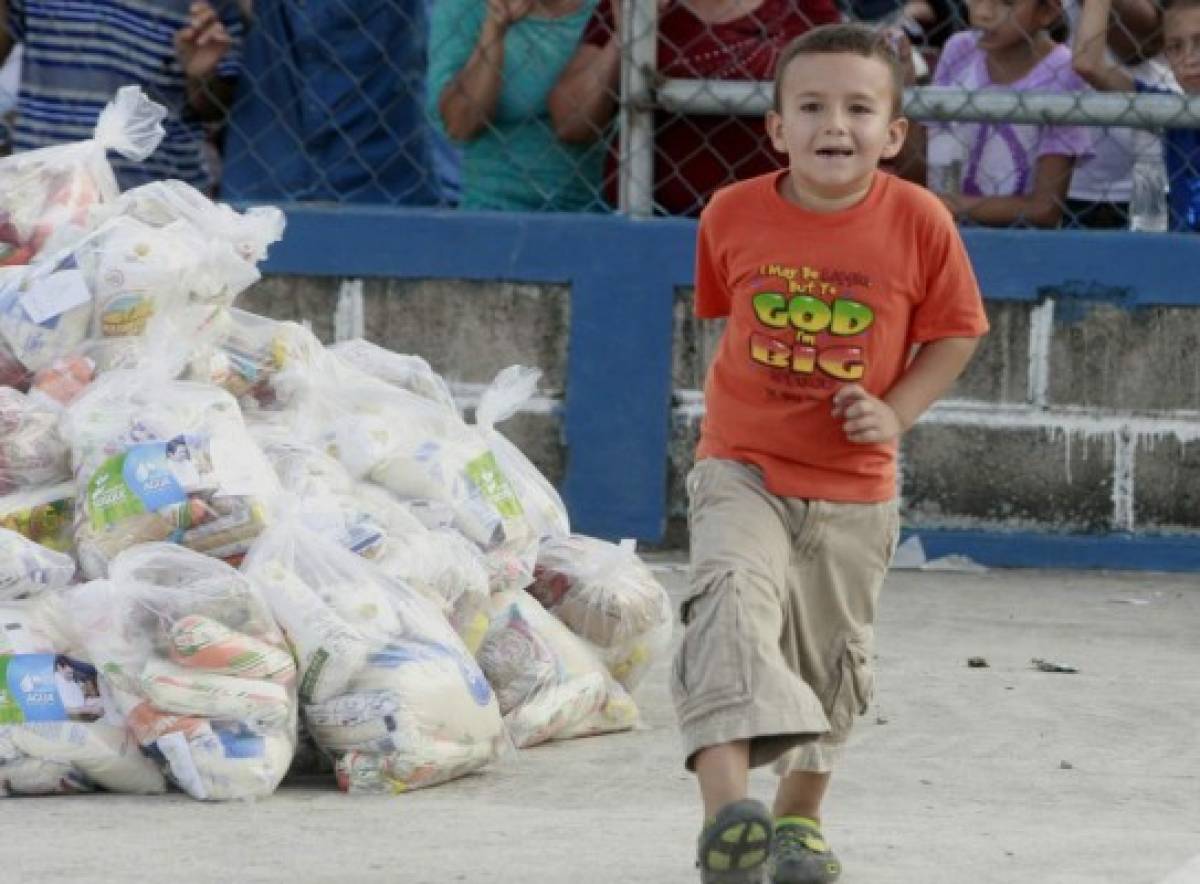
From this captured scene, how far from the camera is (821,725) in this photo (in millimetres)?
3633

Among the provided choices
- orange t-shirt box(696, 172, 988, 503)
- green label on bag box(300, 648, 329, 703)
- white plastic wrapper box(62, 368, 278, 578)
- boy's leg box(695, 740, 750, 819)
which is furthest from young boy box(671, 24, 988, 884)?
white plastic wrapper box(62, 368, 278, 578)

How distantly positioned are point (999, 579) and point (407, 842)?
3.36 m

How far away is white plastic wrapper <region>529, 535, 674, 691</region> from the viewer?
201 inches

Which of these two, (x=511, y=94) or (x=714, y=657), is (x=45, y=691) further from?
(x=511, y=94)

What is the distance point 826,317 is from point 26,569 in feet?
5.25

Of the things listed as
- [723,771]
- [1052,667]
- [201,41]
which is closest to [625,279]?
[201,41]

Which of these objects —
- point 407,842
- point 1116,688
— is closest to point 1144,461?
point 1116,688

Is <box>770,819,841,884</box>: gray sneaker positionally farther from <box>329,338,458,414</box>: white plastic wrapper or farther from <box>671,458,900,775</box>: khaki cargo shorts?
<box>329,338,458,414</box>: white plastic wrapper

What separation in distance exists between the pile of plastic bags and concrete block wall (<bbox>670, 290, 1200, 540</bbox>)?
83.2 inches

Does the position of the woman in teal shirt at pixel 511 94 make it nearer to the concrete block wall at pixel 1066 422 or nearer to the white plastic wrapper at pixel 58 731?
the concrete block wall at pixel 1066 422

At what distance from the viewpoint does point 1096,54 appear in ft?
23.2

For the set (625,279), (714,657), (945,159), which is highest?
(945,159)

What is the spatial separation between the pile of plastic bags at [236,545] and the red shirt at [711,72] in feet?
6.21

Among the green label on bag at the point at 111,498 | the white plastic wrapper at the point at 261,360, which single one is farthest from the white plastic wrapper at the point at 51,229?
the green label on bag at the point at 111,498
